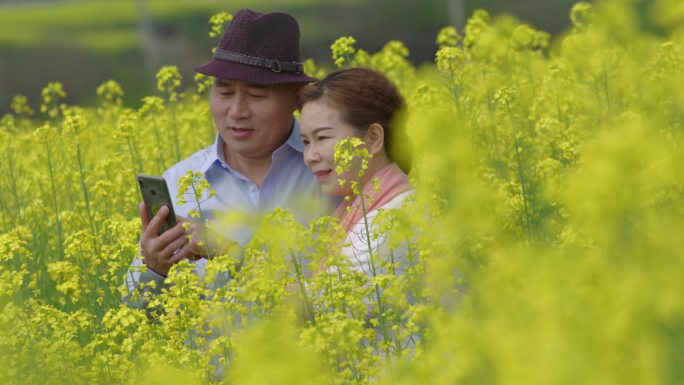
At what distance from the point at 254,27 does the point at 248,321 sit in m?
1.63

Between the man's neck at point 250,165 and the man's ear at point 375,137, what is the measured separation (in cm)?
55

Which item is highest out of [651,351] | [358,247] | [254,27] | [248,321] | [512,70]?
[512,70]

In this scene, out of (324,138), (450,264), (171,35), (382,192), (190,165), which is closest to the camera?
(450,264)

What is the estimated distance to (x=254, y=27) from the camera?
193 inches

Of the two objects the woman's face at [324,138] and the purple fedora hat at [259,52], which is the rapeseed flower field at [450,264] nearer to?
the woman's face at [324,138]

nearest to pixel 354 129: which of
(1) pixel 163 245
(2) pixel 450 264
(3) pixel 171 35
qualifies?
(1) pixel 163 245

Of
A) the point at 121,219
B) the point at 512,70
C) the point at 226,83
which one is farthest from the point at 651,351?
the point at 512,70

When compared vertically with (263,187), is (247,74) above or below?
above

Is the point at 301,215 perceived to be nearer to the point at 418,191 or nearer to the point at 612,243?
the point at 418,191

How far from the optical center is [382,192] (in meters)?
4.27

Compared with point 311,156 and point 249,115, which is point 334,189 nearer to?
point 311,156

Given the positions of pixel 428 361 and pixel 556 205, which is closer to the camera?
pixel 428 361

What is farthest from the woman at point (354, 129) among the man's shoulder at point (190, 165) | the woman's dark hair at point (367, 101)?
the man's shoulder at point (190, 165)

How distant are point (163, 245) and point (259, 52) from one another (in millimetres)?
869
